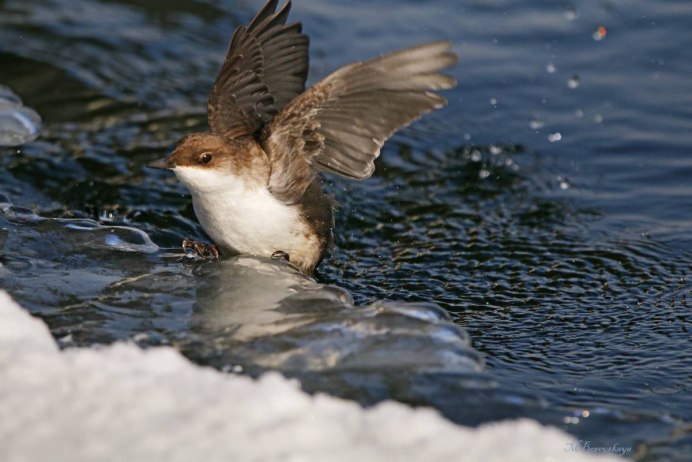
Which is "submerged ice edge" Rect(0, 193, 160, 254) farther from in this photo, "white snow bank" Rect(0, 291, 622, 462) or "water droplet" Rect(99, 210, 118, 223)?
"white snow bank" Rect(0, 291, 622, 462)

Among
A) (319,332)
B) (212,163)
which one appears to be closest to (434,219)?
(212,163)

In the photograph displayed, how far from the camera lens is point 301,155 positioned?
546cm

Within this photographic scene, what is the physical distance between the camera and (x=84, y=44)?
9617mm

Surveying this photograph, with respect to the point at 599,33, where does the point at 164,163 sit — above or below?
below

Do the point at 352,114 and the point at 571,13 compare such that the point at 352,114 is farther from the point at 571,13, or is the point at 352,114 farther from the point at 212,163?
the point at 571,13

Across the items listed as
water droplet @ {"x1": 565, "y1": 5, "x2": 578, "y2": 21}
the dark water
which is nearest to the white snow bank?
the dark water

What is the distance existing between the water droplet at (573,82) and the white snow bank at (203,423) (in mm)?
5570

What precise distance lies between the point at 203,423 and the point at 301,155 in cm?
218

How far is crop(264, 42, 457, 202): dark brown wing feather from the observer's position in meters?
4.96

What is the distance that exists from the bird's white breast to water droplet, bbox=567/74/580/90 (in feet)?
13.3

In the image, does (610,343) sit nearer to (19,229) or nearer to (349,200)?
(349,200)

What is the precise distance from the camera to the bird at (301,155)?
5065 millimetres

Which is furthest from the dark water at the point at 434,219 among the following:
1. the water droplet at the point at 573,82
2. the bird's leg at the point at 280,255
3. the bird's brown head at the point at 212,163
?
the bird's brown head at the point at 212,163

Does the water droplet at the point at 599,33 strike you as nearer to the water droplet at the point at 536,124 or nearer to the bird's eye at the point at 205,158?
the water droplet at the point at 536,124
